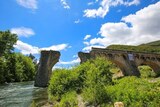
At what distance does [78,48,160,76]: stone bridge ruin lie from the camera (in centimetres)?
4912

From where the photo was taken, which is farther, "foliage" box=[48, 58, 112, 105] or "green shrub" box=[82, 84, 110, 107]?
"foliage" box=[48, 58, 112, 105]

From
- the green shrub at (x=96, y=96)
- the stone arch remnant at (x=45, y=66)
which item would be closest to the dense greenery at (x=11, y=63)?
the stone arch remnant at (x=45, y=66)

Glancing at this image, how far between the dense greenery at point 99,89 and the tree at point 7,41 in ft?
134

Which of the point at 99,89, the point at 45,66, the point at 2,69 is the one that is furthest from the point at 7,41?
the point at 99,89

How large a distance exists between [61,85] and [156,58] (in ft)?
132

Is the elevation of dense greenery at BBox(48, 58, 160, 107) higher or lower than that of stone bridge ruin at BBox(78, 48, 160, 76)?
lower

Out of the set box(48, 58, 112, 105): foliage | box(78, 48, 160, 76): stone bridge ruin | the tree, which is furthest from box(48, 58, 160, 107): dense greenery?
the tree

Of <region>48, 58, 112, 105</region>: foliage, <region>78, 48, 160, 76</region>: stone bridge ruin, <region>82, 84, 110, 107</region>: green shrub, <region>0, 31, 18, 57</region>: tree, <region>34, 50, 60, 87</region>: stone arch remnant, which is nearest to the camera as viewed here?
<region>82, 84, 110, 107</region>: green shrub

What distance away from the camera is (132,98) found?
14547mm

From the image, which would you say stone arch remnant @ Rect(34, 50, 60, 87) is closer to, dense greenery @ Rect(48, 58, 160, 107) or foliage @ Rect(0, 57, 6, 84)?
foliage @ Rect(0, 57, 6, 84)

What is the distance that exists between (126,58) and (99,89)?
37.5 metres

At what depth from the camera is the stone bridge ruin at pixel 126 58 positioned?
49125 mm

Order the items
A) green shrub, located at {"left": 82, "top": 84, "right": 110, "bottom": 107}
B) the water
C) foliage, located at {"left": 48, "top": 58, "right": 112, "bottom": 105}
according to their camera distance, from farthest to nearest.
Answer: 1. the water
2. foliage, located at {"left": 48, "top": 58, "right": 112, "bottom": 105}
3. green shrub, located at {"left": 82, "top": 84, "right": 110, "bottom": 107}

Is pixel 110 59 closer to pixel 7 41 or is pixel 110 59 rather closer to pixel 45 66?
pixel 45 66
